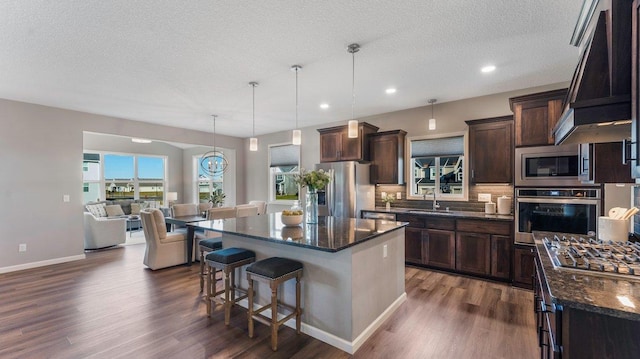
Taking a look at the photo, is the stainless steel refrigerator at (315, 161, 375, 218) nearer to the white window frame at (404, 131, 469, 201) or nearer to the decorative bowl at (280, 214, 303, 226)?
the white window frame at (404, 131, 469, 201)

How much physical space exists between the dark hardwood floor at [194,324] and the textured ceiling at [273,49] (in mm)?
2741

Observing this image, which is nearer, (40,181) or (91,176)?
(40,181)

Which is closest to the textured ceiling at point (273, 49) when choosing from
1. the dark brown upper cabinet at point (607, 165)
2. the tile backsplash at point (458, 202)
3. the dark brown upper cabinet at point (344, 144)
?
the dark brown upper cabinet at point (344, 144)

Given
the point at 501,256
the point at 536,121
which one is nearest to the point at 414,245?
the point at 501,256

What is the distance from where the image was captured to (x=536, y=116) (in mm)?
3477

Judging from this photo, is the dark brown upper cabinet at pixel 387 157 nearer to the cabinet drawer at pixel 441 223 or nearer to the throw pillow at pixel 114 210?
the cabinet drawer at pixel 441 223

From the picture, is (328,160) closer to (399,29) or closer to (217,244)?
(217,244)

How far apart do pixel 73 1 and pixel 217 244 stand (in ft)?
8.72

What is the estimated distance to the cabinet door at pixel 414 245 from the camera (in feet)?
14.5

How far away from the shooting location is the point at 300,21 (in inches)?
93.4

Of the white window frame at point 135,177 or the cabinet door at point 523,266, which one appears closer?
the cabinet door at point 523,266

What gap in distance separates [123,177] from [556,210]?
1071 cm

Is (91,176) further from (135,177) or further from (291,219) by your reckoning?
(291,219)

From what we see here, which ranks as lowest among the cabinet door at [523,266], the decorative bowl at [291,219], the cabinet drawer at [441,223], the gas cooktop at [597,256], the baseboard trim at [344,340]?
the baseboard trim at [344,340]
